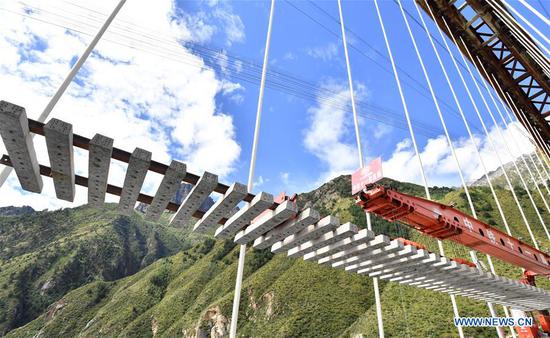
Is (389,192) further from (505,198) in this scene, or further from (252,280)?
(505,198)

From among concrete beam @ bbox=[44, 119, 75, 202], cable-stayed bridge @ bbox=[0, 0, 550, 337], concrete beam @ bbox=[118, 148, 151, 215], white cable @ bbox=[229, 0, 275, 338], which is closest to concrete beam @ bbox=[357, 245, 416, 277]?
cable-stayed bridge @ bbox=[0, 0, 550, 337]

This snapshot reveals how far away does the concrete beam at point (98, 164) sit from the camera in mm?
3641

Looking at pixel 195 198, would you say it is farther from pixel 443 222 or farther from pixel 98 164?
pixel 443 222

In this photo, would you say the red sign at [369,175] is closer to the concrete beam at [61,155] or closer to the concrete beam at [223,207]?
the concrete beam at [223,207]

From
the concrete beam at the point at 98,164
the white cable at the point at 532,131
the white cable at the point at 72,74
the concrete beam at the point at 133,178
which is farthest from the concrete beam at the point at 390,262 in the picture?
the white cable at the point at 532,131

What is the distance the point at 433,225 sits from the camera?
Answer: 9.18 m

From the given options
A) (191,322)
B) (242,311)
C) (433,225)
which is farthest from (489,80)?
(191,322)

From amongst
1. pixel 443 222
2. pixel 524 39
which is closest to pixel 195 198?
pixel 443 222

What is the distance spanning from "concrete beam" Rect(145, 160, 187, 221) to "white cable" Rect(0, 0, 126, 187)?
1.94 m

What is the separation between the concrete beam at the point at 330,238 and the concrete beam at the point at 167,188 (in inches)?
107

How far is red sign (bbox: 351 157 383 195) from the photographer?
5241 mm

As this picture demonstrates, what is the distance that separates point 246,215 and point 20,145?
Result: 2.96m

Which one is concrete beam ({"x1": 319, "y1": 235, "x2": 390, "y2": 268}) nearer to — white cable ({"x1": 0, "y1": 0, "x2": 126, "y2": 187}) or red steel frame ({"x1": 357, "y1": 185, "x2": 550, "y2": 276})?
red steel frame ({"x1": 357, "y1": 185, "x2": 550, "y2": 276})

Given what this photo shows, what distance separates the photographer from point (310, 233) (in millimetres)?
5273
